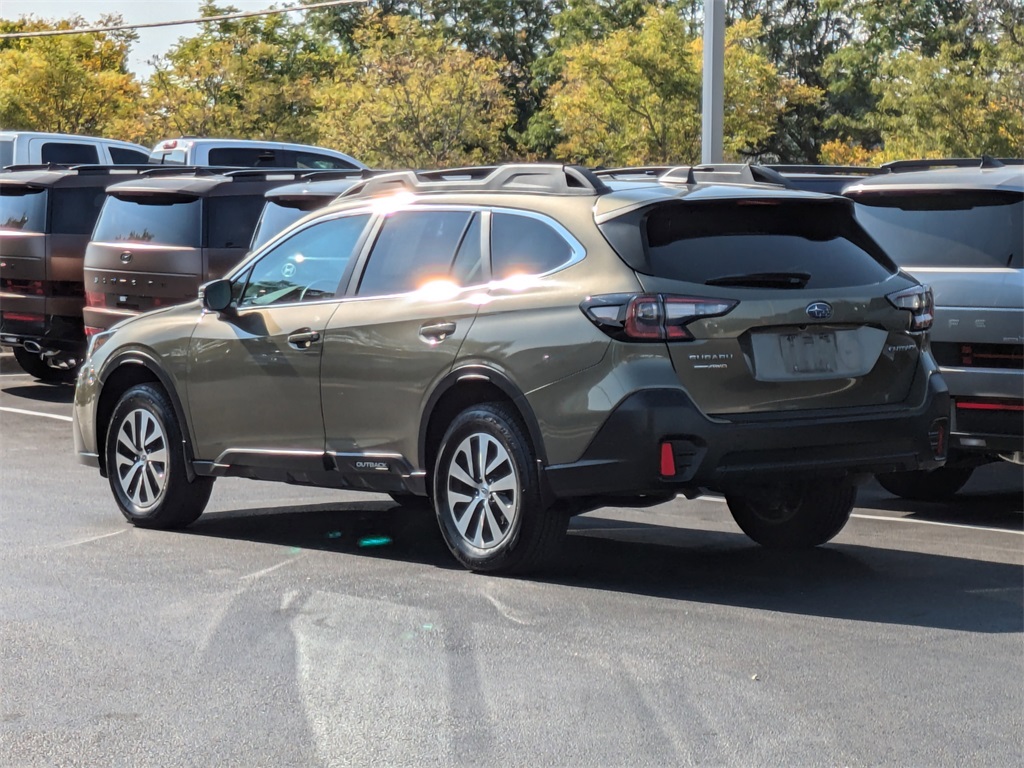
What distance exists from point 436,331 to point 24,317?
9.66 meters

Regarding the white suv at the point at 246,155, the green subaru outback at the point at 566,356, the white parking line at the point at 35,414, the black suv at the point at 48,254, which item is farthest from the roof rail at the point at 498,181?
the white suv at the point at 246,155

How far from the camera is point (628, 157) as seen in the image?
49812 mm

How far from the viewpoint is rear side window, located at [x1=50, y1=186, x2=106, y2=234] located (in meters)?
16.1

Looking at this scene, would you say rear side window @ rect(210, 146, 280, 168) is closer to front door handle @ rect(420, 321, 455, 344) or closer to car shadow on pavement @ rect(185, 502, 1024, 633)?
car shadow on pavement @ rect(185, 502, 1024, 633)

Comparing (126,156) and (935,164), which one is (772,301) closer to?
(935,164)

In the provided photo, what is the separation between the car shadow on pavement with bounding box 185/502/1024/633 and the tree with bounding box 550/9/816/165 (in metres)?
40.0

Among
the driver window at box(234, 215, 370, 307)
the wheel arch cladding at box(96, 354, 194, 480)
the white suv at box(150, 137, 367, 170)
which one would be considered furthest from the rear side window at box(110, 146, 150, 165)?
the driver window at box(234, 215, 370, 307)

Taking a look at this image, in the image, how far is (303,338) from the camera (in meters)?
8.02

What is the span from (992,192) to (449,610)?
4.12m

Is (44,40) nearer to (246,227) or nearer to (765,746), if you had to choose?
(246,227)

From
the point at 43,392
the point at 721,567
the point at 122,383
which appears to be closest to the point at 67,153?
the point at 43,392

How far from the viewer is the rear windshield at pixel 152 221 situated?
46.1 ft

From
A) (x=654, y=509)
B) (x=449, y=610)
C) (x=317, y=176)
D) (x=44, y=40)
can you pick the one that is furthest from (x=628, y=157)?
(x=449, y=610)

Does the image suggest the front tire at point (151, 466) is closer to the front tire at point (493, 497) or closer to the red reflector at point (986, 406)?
the front tire at point (493, 497)
